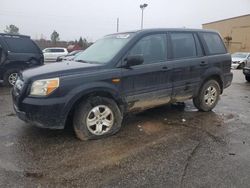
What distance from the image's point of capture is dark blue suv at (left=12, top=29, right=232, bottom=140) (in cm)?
447

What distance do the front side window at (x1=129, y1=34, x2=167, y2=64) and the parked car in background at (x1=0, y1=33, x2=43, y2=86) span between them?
636cm

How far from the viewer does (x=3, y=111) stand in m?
6.85

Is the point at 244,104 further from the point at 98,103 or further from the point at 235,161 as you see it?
the point at 98,103

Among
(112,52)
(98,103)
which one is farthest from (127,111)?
(112,52)

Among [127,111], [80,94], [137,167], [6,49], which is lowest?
[137,167]

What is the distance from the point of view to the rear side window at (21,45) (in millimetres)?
10278

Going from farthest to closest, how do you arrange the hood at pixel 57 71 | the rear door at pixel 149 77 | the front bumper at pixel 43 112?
the rear door at pixel 149 77 → the hood at pixel 57 71 → the front bumper at pixel 43 112

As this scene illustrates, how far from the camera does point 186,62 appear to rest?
19.6 ft

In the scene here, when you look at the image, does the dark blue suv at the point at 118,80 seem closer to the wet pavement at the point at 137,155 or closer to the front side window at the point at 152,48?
the front side window at the point at 152,48

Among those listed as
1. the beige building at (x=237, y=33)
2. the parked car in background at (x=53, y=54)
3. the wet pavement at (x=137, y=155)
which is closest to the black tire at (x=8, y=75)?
the wet pavement at (x=137, y=155)

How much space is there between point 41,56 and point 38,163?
7589mm

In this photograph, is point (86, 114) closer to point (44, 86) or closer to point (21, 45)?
point (44, 86)

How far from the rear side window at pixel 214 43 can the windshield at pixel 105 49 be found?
80.8 inches

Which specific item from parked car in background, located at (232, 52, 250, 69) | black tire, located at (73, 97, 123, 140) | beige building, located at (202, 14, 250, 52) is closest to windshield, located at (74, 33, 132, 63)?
black tire, located at (73, 97, 123, 140)
